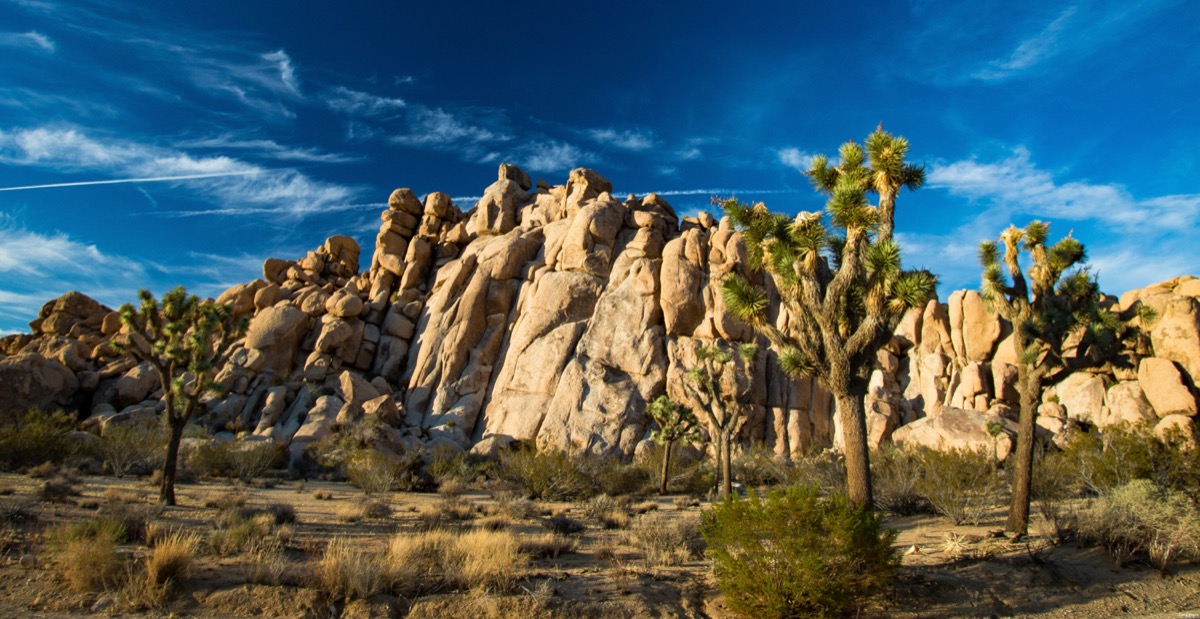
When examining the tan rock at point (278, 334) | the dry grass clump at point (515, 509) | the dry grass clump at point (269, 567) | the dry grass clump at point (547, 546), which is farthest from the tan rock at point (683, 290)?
the dry grass clump at point (269, 567)

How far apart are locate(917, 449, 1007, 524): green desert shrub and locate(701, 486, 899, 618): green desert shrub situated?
7.39 metres

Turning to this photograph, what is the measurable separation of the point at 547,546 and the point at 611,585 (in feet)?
7.73

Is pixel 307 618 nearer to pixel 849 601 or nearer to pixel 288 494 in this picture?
pixel 849 601

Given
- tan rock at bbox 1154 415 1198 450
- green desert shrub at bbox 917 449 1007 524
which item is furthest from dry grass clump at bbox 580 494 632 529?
tan rock at bbox 1154 415 1198 450

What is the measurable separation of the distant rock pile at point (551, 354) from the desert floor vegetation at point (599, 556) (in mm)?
16339

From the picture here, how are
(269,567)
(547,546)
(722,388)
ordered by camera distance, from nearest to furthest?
1. (269,567)
2. (547,546)
3. (722,388)

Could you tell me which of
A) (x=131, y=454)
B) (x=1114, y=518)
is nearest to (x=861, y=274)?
(x=1114, y=518)

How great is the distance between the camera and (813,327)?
39.3ft

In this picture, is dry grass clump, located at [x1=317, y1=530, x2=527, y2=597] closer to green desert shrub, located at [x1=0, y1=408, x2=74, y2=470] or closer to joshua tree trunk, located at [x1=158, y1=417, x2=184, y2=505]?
joshua tree trunk, located at [x1=158, y1=417, x2=184, y2=505]

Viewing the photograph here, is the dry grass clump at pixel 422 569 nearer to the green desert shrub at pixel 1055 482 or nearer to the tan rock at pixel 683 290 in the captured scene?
the green desert shrub at pixel 1055 482

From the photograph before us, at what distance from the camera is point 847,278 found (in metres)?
11.7

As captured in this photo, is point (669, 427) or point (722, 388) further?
point (722, 388)

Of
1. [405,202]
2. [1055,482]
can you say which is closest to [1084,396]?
[1055,482]

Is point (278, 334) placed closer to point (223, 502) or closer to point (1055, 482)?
point (223, 502)
